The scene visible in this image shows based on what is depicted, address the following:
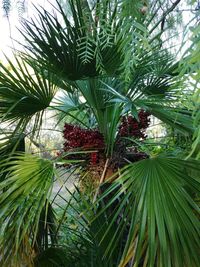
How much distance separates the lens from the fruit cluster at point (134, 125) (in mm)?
1310

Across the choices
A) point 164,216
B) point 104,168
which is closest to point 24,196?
point 104,168

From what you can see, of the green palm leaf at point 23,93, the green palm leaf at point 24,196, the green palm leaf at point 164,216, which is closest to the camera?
the green palm leaf at point 164,216

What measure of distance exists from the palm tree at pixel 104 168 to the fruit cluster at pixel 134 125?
6 cm

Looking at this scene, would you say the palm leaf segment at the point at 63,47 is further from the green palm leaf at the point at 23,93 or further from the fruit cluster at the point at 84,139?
the fruit cluster at the point at 84,139

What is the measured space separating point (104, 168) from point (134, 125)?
0.21 metres

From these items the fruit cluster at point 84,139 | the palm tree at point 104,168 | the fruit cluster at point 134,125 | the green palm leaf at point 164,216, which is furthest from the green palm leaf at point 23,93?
the green palm leaf at point 164,216

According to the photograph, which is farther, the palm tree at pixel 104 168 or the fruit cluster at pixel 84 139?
the fruit cluster at pixel 84 139

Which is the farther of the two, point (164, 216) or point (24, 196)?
point (24, 196)

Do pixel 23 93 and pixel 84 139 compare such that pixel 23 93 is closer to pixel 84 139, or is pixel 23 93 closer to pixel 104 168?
pixel 84 139

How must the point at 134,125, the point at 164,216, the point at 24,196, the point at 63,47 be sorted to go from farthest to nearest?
the point at 134,125
the point at 63,47
the point at 24,196
the point at 164,216

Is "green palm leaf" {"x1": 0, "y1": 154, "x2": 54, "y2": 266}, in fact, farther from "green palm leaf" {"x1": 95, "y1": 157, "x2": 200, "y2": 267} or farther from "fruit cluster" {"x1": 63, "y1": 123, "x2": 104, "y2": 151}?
"green palm leaf" {"x1": 95, "y1": 157, "x2": 200, "y2": 267}

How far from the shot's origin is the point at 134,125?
132 cm

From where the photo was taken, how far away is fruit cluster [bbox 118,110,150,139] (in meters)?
1.31

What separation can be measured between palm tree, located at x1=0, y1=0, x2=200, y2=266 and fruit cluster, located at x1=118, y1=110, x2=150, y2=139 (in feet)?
0.19
